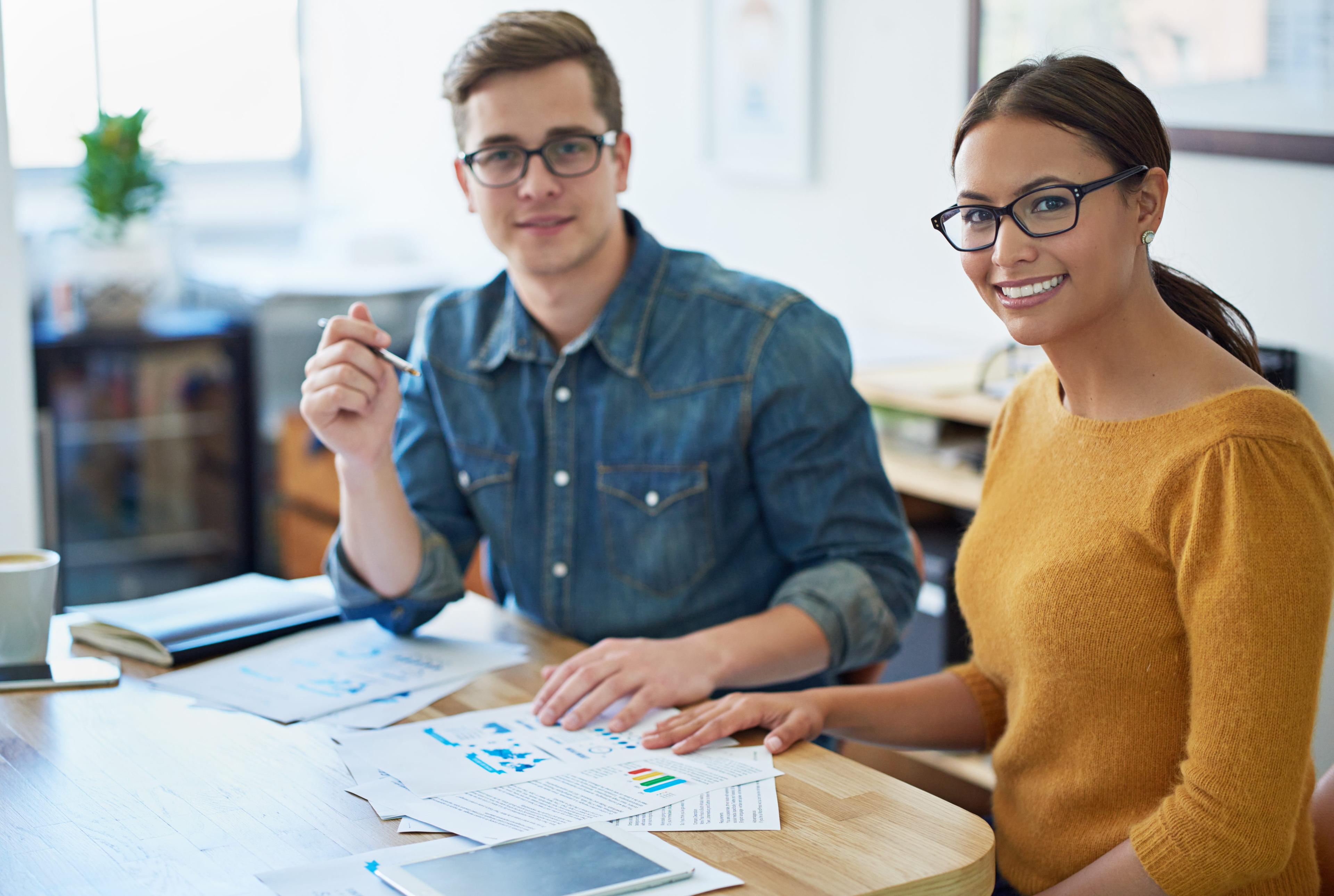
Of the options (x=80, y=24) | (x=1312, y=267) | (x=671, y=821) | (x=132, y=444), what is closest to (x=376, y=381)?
(x=671, y=821)

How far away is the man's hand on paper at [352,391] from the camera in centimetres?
144

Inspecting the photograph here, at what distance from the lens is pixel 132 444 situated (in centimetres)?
399

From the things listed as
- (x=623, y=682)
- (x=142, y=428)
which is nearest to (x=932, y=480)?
(x=623, y=682)

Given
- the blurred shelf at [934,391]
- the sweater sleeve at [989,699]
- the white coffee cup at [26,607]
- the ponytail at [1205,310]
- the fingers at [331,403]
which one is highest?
the ponytail at [1205,310]

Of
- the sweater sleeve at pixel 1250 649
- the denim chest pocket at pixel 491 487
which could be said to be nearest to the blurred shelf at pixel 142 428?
the denim chest pocket at pixel 491 487

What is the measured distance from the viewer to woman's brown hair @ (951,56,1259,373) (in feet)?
3.52

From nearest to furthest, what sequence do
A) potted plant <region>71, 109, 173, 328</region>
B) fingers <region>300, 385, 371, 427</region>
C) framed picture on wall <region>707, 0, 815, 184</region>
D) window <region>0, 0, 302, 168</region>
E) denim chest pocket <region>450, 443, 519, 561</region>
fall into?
1. fingers <region>300, 385, 371, 427</region>
2. denim chest pocket <region>450, 443, 519, 561</region>
3. framed picture on wall <region>707, 0, 815, 184</region>
4. potted plant <region>71, 109, 173, 328</region>
5. window <region>0, 0, 302, 168</region>

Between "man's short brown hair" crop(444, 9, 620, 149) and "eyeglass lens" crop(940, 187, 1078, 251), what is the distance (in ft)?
2.09

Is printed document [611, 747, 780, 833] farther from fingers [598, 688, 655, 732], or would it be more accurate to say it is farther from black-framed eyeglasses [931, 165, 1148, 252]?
black-framed eyeglasses [931, 165, 1148, 252]

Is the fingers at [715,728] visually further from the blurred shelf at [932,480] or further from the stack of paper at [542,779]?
the blurred shelf at [932,480]

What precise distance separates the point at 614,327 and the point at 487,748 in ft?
2.01

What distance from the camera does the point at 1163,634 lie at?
1082mm

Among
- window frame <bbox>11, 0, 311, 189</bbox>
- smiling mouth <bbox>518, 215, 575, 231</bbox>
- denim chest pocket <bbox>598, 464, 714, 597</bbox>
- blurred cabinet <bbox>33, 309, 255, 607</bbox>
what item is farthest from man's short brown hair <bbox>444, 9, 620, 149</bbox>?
window frame <bbox>11, 0, 311, 189</bbox>

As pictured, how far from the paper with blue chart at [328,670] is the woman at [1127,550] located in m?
0.31
